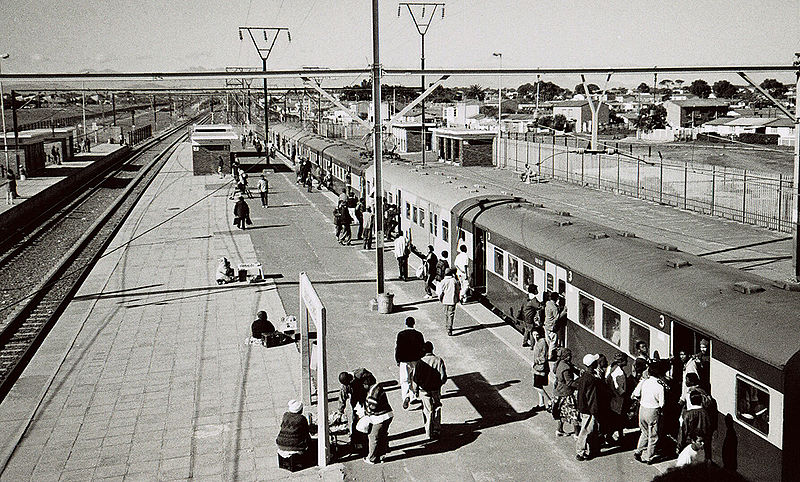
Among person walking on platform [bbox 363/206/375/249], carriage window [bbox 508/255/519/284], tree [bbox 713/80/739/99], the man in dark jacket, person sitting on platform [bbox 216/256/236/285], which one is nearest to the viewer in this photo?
the man in dark jacket

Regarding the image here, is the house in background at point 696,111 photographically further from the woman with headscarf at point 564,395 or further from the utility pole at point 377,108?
the woman with headscarf at point 564,395

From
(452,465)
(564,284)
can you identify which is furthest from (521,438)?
(564,284)

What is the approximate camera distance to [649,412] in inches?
407

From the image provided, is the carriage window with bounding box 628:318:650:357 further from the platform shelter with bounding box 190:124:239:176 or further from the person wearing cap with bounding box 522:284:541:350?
the platform shelter with bounding box 190:124:239:176

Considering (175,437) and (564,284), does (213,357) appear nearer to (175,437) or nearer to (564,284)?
(175,437)

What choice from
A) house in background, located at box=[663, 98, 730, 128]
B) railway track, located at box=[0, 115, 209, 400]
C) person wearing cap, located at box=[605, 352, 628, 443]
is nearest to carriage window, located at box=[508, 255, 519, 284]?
person wearing cap, located at box=[605, 352, 628, 443]

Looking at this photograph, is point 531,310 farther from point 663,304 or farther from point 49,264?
point 49,264

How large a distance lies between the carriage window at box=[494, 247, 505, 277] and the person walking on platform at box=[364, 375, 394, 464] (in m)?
7.72

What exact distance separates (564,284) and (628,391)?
11.8 feet

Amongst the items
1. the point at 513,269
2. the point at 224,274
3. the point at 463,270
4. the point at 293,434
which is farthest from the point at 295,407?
the point at 224,274

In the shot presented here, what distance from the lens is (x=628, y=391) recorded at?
36.7 feet

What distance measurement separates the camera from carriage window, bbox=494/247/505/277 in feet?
58.9

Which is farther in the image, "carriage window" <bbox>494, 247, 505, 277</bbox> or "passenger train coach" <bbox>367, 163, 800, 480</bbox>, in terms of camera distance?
"carriage window" <bbox>494, 247, 505, 277</bbox>

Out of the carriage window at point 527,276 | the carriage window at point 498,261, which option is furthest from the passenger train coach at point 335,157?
the carriage window at point 527,276
